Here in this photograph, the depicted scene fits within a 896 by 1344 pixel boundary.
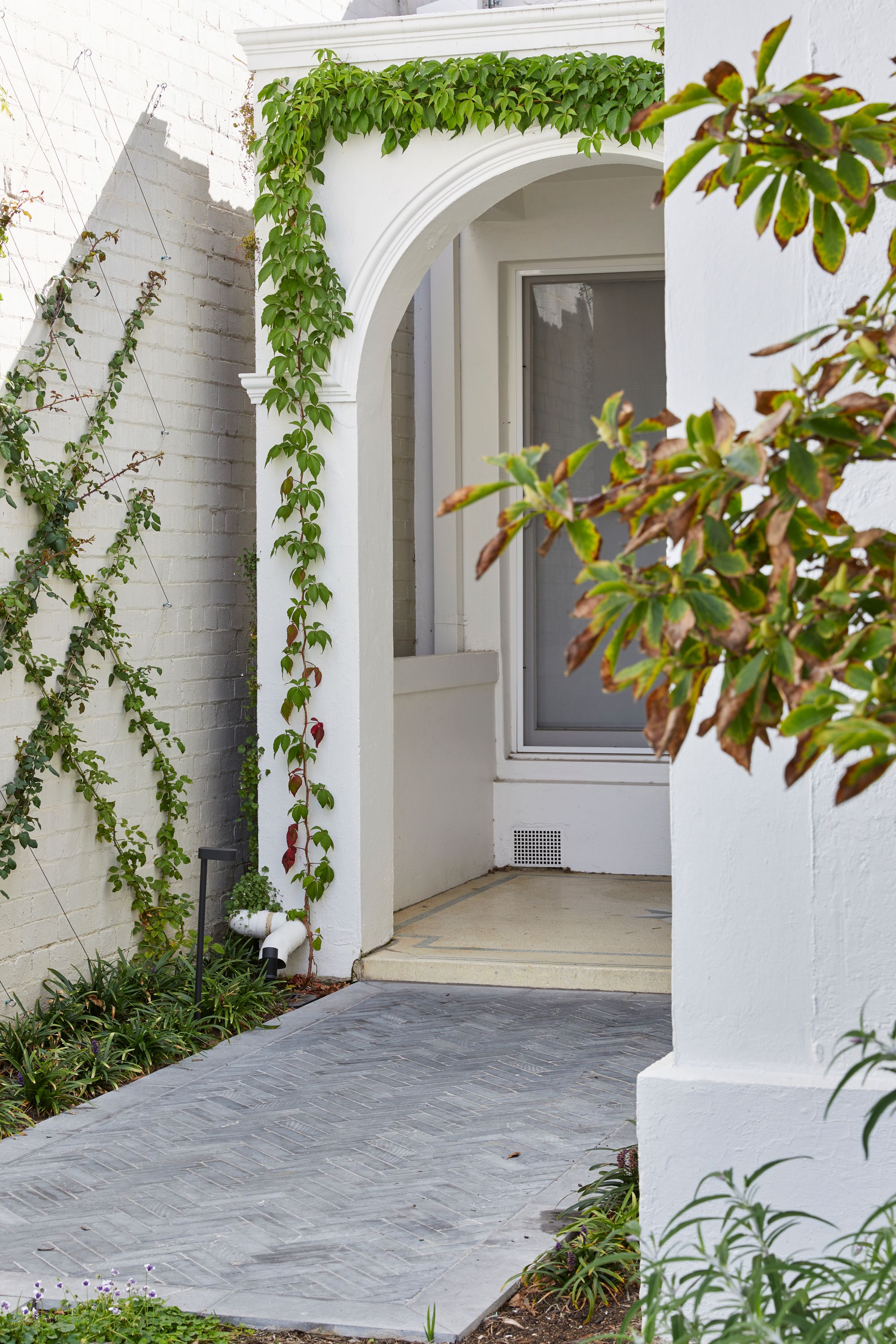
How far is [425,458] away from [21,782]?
3.57 meters

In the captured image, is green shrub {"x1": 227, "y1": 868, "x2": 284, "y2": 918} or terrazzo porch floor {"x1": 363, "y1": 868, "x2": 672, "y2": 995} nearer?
terrazzo porch floor {"x1": 363, "y1": 868, "x2": 672, "y2": 995}

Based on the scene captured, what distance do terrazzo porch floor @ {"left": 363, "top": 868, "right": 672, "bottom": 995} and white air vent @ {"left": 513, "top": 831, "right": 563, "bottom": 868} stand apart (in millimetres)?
246

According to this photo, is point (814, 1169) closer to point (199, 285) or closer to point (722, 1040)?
point (722, 1040)

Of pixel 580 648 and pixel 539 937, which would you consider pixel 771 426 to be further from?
pixel 539 937

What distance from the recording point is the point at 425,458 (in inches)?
308

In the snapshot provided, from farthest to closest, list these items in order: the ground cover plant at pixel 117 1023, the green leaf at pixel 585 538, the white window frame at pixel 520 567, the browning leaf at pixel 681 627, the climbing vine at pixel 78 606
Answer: the white window frame at pixel 520 567
the climbing vine at pixel 78 606
the ground cover plant at pixel 117 1023
the green leaf at pixel 585 538
the browning leaf at pixel 681 627

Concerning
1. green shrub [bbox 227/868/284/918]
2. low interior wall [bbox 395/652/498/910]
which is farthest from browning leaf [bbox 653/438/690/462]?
low interior wall [bbox 395/652/498/910]

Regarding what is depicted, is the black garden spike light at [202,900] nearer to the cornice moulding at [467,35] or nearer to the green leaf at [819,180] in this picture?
the cornice moulding at [467,35]

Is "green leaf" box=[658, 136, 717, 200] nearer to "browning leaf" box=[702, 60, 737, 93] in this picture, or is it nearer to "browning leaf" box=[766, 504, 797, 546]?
"browning leaf" box=[702, 60, 737, 93]

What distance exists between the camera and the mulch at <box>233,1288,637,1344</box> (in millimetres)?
2850

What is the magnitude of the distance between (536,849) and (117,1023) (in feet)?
10.7

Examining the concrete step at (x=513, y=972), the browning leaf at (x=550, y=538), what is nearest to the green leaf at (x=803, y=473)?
the browning leaf at (x=550, y=538)

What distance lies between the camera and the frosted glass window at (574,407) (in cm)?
773

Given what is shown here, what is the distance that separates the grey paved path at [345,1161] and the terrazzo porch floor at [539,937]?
7.4 inches
